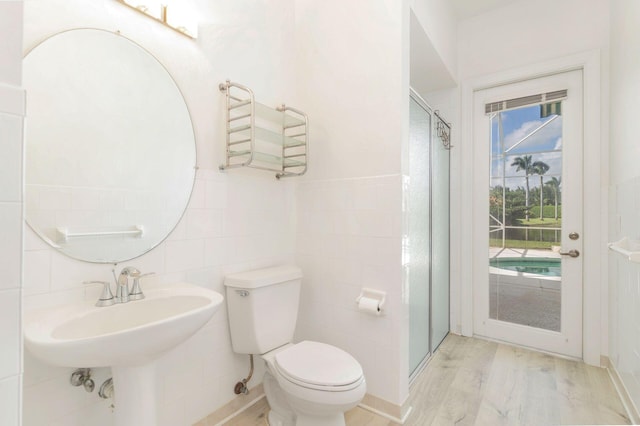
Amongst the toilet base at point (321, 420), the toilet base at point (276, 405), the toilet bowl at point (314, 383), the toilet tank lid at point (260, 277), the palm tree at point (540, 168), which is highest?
the palm tree at point (540, 168)

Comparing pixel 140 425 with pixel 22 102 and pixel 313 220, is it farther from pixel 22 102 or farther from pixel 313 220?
pixel 313 220

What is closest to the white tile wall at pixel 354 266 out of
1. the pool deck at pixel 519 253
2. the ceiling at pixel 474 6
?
the pool deck at pixel 519 253

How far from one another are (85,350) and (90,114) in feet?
2.81

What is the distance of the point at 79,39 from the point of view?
117 centimetres

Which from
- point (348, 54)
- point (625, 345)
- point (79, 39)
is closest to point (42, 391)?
point (79, 39)

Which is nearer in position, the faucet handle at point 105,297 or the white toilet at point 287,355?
the faucet handle at point 105,297

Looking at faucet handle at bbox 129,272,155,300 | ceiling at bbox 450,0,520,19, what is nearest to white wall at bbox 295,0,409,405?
faucet handle at bbox 129,272,155,300

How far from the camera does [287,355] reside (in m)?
1.53

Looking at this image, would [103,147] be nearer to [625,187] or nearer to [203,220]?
[203,220]

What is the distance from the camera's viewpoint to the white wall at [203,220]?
110 centimetres

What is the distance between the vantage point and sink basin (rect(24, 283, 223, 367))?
34.5 inches

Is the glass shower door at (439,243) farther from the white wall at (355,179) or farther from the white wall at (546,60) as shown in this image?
the white wall at (355,179)

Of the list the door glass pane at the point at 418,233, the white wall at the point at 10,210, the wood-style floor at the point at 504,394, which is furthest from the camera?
the door glass pane at the point at 418,233

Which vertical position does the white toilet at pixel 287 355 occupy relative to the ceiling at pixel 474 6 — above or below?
below
